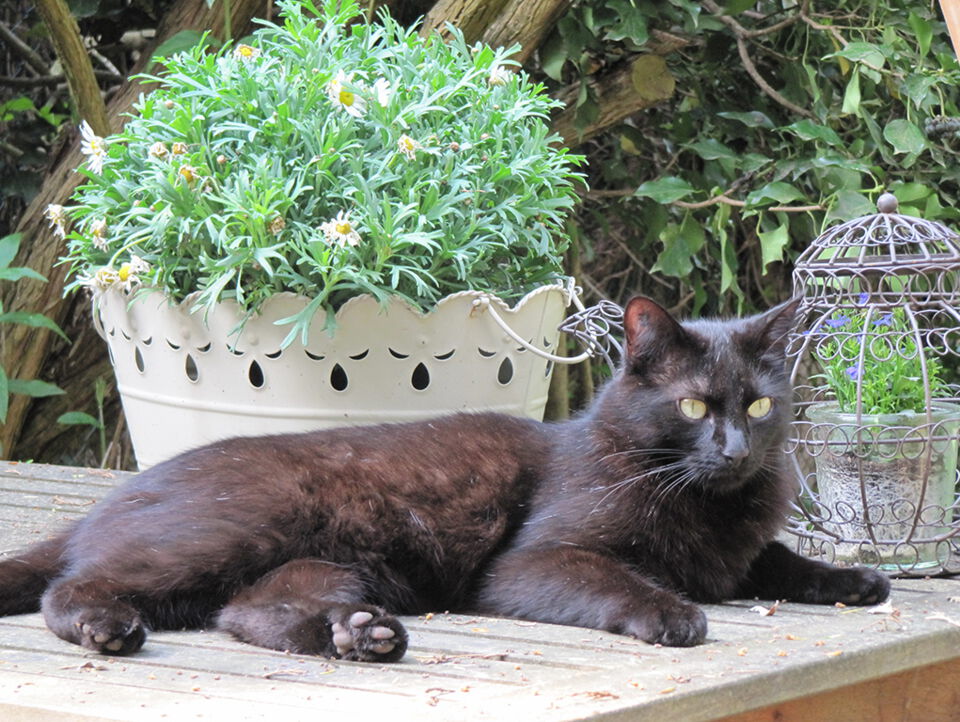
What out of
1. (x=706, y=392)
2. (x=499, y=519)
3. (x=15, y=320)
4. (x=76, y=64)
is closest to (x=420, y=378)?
(x=499, y=519)

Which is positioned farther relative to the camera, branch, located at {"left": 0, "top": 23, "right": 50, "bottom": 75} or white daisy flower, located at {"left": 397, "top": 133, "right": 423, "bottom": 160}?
branch, located at {"left": 0, "top": 23, "right": 50, "bottom": 75}

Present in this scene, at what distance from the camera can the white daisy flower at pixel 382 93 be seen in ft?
7.94

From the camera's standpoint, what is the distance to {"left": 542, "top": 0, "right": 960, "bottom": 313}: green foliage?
3.21 metres

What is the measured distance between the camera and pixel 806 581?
6.53ft

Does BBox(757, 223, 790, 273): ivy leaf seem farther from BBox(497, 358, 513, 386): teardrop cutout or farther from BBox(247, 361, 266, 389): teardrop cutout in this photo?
BBox(247, 361, 266, 389): teardrop cutout

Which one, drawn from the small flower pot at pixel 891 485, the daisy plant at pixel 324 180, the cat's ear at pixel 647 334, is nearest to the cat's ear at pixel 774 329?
the cat's ear at pixel 647 334

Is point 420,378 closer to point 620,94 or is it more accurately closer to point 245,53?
point 245,53

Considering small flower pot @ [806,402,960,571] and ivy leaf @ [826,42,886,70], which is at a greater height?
ivy leaf @ [826,42,886,70]

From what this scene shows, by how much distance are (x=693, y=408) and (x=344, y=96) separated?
95 centimetres

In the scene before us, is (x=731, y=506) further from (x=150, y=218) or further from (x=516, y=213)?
(x=150, y=218)

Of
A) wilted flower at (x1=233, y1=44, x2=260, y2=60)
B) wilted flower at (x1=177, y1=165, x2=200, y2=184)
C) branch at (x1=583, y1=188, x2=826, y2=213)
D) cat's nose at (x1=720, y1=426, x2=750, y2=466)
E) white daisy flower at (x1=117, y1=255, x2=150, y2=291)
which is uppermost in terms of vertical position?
wilted flower at (x1=233, y1=44, x2=260, y2=60)

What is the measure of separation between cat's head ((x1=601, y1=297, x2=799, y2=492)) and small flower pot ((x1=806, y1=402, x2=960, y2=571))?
257 millimetres

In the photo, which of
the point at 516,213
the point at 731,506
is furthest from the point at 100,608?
the point at 516,213

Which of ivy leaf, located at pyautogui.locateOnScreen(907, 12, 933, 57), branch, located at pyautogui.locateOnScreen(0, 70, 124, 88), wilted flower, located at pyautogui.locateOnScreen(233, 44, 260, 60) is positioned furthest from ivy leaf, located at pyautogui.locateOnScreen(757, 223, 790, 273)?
branch, located at pyautogui.locateOnScreen(0, 70, 124, 88)
